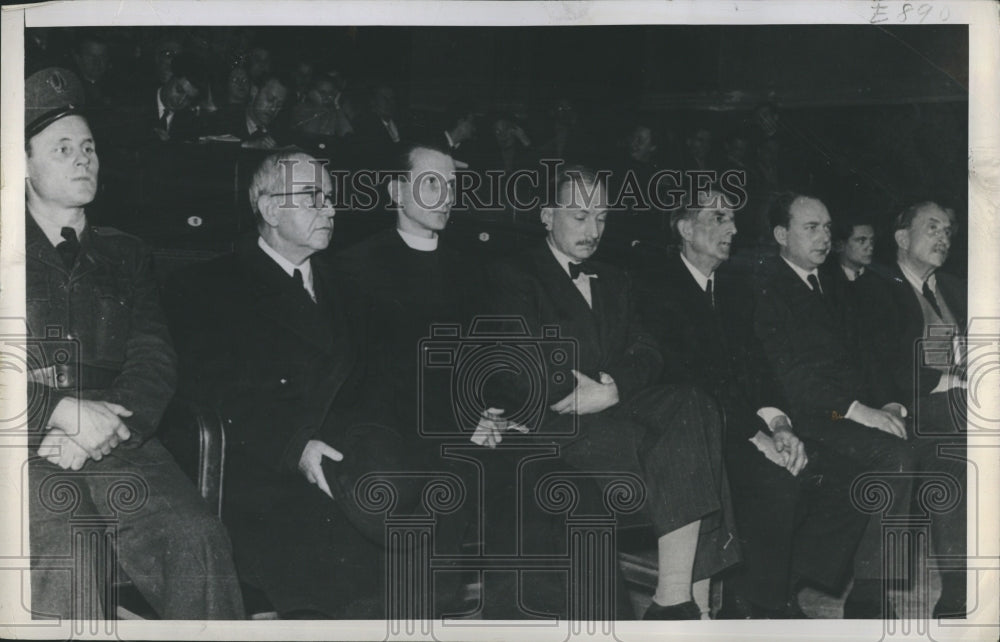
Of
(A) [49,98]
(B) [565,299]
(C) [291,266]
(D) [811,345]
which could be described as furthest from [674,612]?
(A) [49,98]

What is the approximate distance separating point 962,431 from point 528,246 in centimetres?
178

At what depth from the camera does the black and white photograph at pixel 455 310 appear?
13.4 ft

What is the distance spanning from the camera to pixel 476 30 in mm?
4125

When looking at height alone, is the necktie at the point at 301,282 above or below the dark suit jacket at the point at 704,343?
above

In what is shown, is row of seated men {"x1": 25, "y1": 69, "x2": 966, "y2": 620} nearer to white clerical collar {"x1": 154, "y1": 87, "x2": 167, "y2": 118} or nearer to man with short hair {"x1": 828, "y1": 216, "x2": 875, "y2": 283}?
man with short hair {"x1": 828, "y1": 216, "x2": 875, "y2": 283}

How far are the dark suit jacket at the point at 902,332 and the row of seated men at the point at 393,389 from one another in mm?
61

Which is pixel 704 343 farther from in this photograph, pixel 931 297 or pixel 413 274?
pixel 413 274

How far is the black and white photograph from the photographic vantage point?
4094 mm

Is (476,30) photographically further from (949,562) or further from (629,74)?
(949,562)

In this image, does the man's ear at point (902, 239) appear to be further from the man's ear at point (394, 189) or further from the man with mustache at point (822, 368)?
the man's ear at point (394, 189)

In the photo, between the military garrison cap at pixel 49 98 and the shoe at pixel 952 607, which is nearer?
the military garrison cap at pixel 49 98

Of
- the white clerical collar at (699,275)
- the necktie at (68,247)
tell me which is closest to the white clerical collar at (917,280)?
the white clerical collar at (699,275)

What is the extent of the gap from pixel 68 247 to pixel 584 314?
1916 millimetres

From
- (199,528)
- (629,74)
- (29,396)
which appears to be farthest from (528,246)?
(29,396)
